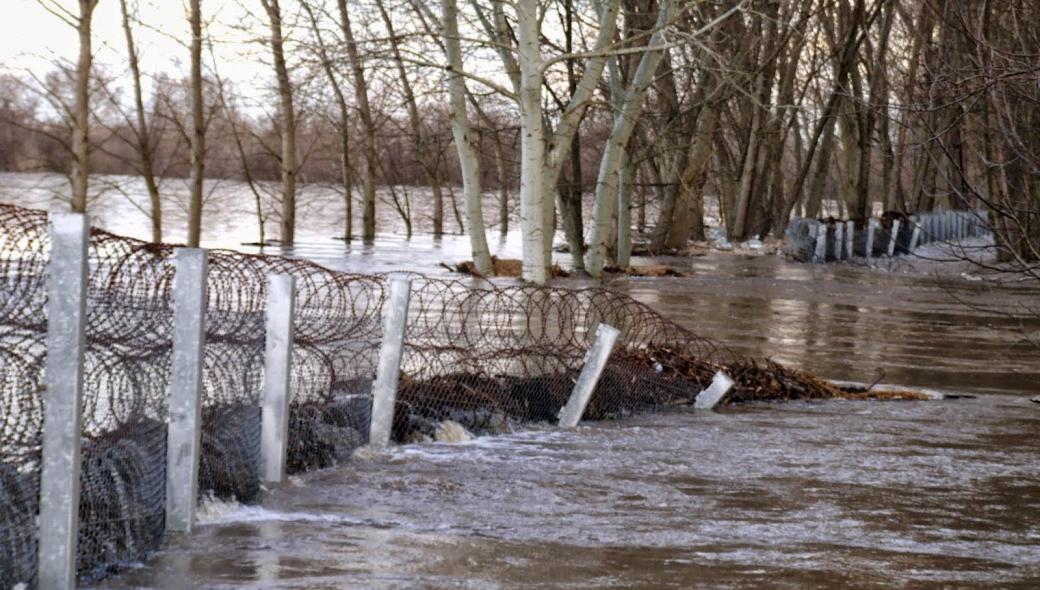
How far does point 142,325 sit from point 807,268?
97.7 feet

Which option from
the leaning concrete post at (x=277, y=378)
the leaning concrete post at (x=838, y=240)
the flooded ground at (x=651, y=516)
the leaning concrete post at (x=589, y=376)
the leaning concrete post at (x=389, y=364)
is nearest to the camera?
the flooded ground at (x=651, y=516)

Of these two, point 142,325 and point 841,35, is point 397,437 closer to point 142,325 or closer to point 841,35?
point 142,325

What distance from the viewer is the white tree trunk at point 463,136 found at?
84.2 feet

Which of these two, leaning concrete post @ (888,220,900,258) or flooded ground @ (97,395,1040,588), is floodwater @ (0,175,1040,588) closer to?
flooded ground @ (97,395,1040,588)

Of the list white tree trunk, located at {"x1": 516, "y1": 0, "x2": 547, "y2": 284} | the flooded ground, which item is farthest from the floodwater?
white tree trunk, located at {"x1": 516, "y1": 0, "x2": 547, "y2": 284}

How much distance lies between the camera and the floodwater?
23.0 feet

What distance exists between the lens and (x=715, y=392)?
13.0 metres

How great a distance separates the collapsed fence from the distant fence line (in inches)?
987

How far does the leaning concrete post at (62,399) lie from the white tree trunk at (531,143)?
17904 millimetres

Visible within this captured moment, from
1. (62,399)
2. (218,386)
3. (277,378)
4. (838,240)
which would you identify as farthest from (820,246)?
(62,399)

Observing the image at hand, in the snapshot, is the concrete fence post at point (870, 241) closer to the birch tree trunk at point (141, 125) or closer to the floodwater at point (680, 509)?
the birch tree trunk at point (141, 125)

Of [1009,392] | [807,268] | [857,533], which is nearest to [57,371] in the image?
[857,533]

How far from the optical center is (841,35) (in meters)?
43.0

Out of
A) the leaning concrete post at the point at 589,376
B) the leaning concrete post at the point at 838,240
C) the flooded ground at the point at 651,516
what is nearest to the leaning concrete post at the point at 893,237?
the leaning concrete post at the point at 838,240
